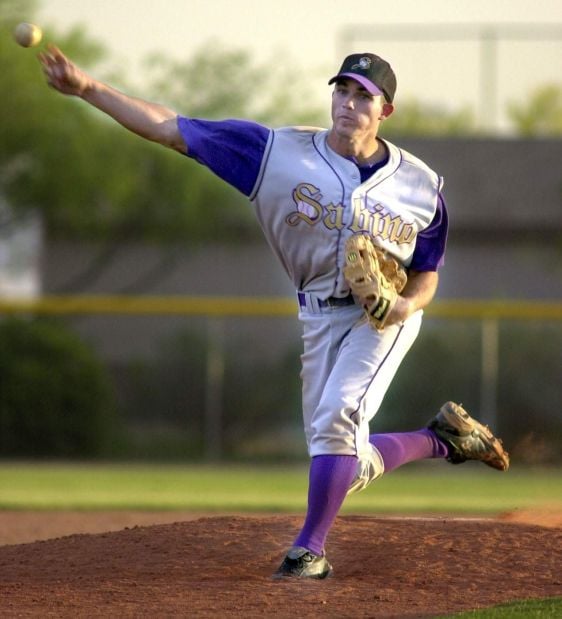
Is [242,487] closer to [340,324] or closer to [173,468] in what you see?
[173,468]

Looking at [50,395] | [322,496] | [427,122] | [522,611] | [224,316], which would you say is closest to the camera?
[522,611]

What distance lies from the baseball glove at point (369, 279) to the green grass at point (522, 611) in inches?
42.7

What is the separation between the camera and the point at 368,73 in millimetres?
4723

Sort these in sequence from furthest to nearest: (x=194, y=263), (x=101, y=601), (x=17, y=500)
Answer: (x=194, y=263), (x=17, y=500), (x=101, y=601)

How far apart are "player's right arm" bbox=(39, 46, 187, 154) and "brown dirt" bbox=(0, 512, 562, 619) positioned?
4.93 ft

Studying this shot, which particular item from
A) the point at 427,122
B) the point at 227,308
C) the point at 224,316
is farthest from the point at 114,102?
the point at 427,122

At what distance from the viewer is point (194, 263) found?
21.4 meters

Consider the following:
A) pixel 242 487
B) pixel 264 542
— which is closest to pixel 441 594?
pixel 264 542

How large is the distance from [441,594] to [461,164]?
1577 cm

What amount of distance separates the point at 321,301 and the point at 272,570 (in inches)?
38.8

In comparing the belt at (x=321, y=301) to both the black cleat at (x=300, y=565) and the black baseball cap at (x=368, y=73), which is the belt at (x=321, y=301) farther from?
the black cleat at (x=300, y=565)

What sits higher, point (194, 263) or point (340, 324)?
point (194, 263)

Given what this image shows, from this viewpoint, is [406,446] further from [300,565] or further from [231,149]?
[231,149]

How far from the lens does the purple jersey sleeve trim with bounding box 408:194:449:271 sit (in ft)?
16.3
